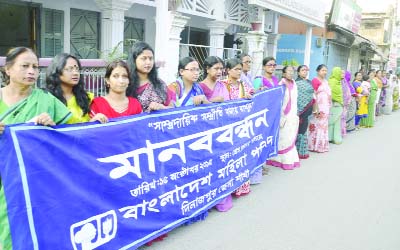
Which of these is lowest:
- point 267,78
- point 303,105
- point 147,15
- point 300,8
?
point 303,105

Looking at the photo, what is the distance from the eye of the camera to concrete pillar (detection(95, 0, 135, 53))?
7.00 meters

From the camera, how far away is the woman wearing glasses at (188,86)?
365 centimetres

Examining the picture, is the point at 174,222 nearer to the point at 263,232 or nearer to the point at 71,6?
the point at 263,232

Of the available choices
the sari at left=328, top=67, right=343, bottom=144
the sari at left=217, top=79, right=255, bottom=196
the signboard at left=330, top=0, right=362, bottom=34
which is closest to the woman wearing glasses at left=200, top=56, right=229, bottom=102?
the sari at left=217, top=79, right=255, bottom=196

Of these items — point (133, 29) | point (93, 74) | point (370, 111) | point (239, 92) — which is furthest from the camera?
point (370, 111)

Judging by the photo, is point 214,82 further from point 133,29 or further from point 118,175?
point 133,29

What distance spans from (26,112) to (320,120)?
5.83 meters

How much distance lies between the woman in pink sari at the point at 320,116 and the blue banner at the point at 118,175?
3.32 m

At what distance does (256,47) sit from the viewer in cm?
938

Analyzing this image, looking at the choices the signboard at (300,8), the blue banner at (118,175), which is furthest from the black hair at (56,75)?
the signboard at (300,8)

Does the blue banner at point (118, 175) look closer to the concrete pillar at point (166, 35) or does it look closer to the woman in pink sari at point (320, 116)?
the concrete pillar at point (166, 35)

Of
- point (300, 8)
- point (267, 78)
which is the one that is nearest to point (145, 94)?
point (267, 78)

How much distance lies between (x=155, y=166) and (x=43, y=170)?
3.17 feet

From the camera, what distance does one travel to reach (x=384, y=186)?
509 centimetres
